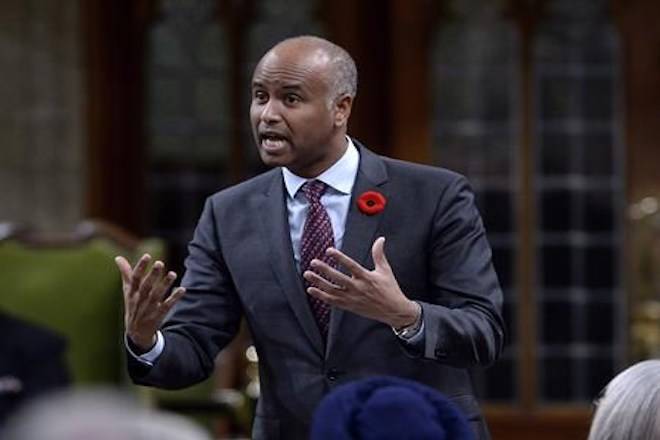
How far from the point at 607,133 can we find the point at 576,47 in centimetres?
34

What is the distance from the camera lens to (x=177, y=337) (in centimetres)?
321

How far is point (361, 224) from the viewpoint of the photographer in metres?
3.25

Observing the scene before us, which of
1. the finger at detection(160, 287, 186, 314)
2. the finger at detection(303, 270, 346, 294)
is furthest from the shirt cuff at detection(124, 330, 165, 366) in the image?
the finger at detection(303, 270, 346, 294)

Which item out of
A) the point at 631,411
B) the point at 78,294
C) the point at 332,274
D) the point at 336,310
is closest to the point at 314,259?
the point at 336,310

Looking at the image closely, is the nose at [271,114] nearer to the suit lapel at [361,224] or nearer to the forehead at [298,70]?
the forehead at [298,70]

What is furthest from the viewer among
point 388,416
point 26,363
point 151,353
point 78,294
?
point 78,294

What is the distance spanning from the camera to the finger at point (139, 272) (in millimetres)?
2980

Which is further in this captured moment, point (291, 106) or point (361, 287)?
point (291, 106)

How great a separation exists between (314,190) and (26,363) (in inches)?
89.8

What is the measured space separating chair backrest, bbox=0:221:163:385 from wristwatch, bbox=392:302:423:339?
9.74 feet

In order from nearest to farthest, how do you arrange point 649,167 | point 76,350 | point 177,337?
point 177,337 < point 76,350 < point 649,167

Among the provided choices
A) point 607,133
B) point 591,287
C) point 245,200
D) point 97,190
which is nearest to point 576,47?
point 607,133

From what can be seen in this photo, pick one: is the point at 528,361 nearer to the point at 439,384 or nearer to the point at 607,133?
the point at 607,133

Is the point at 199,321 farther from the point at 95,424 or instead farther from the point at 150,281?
the point at 95,424
